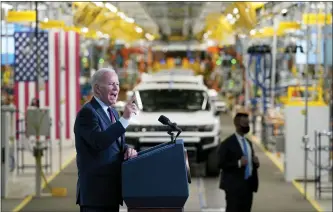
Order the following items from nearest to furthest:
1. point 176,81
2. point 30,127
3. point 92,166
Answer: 1. point 92,166
2. point 30,127
3. point 176,81

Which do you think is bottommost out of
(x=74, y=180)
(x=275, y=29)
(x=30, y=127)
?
(x=74, y=180)

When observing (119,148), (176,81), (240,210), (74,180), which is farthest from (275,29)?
(119,148)

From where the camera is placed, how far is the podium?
17.6ft

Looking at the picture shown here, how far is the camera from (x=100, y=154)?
562 centimetres

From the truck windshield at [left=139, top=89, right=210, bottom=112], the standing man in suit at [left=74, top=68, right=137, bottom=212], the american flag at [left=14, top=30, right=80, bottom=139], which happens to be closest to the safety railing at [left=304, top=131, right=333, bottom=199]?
the truck windshield at [left=139, top=89, right=210, bottom=112]

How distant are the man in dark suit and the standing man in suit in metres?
3.34

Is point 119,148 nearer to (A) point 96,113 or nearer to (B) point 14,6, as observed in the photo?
(A) point 96,113

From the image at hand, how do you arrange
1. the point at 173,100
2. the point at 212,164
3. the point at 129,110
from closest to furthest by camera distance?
1. the point at 129,110
2. the point at 212,164
3. the point at 173,100

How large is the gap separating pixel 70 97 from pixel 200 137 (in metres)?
6.39

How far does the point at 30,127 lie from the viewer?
13.5 metres

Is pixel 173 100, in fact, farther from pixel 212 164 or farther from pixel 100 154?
pixel 100 154

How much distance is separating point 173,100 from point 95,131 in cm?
1050

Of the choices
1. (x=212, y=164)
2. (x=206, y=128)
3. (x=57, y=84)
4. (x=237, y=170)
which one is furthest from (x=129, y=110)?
(x=57, y=84)

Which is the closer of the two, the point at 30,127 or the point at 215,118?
the point at 30,127
